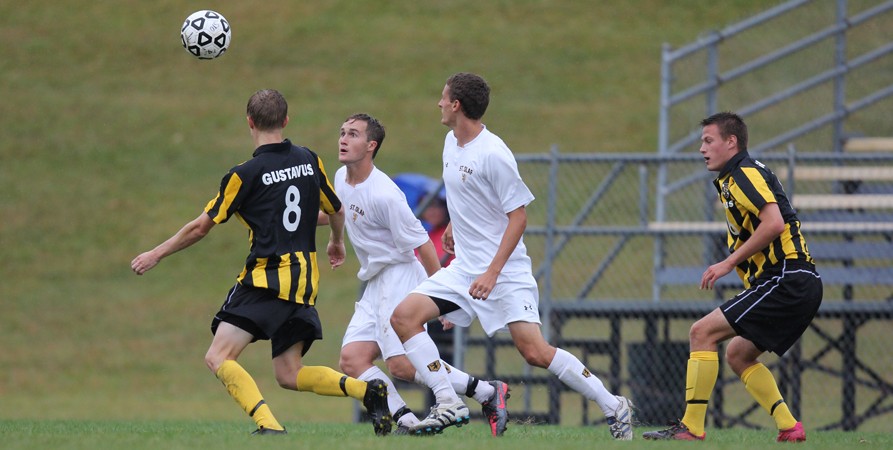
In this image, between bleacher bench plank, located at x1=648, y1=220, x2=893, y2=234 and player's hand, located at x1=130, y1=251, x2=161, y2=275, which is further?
bleacher bench plank, located at x1=648, y1=220, x2=893, y2=234

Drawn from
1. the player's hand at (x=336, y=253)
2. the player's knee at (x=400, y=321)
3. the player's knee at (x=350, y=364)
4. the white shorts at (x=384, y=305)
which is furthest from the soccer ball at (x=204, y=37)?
the player's knee at (x=400, y=321)

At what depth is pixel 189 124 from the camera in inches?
1033

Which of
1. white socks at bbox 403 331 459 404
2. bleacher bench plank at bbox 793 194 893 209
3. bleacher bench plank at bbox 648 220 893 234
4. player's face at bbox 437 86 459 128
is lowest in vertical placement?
white socks at bbox 403 331 459 404

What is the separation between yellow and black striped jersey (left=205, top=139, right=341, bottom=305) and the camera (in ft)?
23.4

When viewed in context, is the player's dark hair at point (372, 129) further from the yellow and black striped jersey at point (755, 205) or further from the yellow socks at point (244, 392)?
the yellow and black striped jersey at point (755, 205)

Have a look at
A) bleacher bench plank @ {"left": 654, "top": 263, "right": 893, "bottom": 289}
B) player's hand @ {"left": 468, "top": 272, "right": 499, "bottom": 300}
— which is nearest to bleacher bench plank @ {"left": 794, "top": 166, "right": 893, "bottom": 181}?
bleacher bench plank @ {"left": 654, "top": 263, "right": 893, "bottom": 289}

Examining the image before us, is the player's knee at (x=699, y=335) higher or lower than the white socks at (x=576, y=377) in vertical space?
higher

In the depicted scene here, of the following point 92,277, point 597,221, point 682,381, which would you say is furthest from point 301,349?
point 92,277

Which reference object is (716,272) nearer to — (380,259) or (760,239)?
(760,239)

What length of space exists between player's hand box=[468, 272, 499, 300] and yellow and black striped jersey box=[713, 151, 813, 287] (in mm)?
1424

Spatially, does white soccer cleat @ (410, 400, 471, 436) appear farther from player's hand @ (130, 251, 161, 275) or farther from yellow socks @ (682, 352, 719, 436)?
player's hand @ (130, 251, 161, 275)

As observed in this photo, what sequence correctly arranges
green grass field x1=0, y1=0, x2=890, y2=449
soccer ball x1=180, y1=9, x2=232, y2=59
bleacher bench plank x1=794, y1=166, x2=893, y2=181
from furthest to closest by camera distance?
green grass field x1=0, y1=0, x2=890, y2=449 → bleacher bench plank x1=794, y1=166, x2=893, y2=181 → soccer ball x1=180, y1=9, x2=232, y2=59

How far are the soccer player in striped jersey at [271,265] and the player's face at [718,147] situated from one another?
2.28 m

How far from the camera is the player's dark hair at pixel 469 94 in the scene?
24.6 feet
